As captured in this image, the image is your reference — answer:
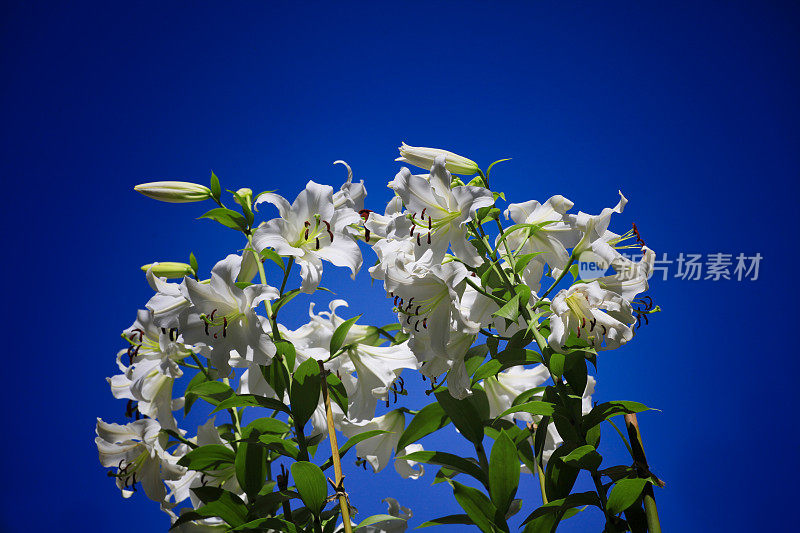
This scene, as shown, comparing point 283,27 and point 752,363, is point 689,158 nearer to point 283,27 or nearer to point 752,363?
point 752,363

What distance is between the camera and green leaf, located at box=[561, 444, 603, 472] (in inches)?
17.9

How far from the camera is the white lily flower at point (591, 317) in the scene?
1.49ft

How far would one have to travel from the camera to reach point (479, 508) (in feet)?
1.67

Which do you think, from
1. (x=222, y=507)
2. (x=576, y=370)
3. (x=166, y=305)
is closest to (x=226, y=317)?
(x=166, y=305)

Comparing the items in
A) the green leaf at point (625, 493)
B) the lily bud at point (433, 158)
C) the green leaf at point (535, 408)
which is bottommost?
the green leaf at point (625, 493)

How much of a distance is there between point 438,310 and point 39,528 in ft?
6.09

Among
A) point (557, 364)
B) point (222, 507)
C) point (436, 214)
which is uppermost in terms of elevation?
point (436, 214)

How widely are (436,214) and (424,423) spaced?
0.20 meters

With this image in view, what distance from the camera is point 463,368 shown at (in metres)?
0.54

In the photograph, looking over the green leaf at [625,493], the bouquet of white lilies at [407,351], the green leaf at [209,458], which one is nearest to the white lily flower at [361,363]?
the bouquet of white lilies at [407,351]

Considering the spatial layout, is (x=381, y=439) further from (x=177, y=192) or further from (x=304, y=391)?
(x=177, y=192)

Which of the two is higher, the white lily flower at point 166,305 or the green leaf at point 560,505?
the white lily flower at point 166,305

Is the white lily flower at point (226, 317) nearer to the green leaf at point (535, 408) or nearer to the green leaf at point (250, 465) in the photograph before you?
the green leaf at point (250, 465)

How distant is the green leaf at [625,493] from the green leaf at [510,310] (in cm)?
14
